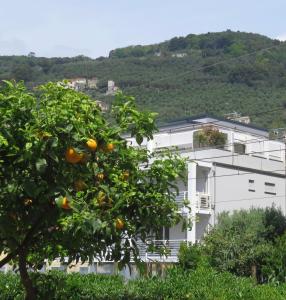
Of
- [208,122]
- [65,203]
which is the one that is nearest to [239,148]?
[208,122]

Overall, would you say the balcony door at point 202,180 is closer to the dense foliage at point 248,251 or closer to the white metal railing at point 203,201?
the white metal railing at point 203,201

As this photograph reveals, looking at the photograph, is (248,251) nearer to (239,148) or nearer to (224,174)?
(224,174)

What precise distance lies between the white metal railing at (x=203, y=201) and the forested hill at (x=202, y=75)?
60.6ft

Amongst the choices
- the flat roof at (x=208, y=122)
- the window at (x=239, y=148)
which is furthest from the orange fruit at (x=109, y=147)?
the flat roof at (x=208, y=122)

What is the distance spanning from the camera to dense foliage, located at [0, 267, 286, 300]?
13.6m

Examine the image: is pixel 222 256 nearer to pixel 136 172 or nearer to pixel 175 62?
pixel 136 172

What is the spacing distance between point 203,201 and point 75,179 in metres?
39.3

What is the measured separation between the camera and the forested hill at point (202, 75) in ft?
229

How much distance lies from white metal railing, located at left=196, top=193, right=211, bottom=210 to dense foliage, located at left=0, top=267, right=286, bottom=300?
30.4 m

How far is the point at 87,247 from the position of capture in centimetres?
945

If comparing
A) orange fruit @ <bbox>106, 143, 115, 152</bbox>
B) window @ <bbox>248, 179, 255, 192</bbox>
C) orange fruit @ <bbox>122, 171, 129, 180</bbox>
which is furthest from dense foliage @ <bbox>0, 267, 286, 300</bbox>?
window @ <bbox>248, 179, 255, 192</bbox>

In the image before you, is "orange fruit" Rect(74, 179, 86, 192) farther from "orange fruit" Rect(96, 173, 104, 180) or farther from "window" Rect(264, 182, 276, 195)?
"window" Rect(264, 182, 276, 195)

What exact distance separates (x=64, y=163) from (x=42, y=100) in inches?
34.0

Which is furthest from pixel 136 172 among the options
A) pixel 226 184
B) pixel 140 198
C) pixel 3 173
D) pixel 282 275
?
pixel 226 184
